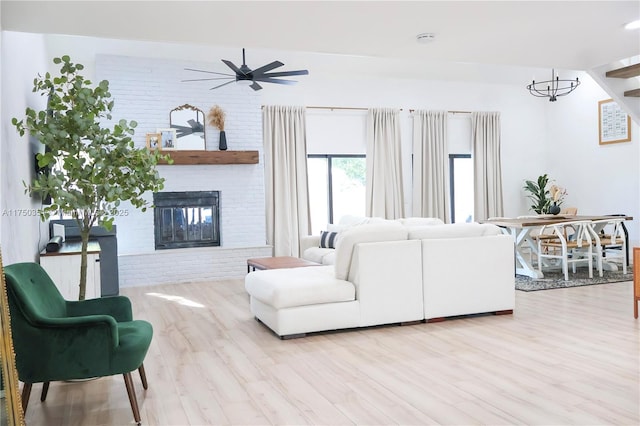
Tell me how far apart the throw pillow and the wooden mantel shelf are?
159 cm

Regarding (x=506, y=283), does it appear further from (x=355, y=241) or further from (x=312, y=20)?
(x=312, y=20)

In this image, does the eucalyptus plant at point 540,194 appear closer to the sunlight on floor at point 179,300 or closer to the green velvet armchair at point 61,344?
the sunlight on floor at point 179,300

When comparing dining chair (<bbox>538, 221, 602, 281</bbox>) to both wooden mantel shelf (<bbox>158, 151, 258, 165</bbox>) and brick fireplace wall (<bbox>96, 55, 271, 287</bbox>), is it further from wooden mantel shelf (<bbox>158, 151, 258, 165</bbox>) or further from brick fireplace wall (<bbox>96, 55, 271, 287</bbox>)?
wooden mantel shelf (<bbox>158, 151, 258, 165</bbox>)

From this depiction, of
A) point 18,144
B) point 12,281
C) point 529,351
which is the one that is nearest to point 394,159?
point 529,351

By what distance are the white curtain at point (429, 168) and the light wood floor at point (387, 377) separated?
182 inches

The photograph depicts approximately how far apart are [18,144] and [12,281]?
173 cm

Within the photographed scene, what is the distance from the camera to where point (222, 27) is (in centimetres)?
372

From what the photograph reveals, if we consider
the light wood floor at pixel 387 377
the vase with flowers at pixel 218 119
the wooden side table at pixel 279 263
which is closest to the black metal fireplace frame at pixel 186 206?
the vase with flowers at pixel 218 119

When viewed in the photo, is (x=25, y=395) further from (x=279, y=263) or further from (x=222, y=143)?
(x=222, y=143)

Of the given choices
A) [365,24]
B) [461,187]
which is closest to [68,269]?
[365,24]

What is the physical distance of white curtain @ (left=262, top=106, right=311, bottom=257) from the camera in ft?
28.5

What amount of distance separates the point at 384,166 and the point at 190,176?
10.7ft

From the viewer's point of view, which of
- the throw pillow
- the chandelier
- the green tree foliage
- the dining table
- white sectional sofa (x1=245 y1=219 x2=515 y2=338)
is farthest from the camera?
the green tree foliage

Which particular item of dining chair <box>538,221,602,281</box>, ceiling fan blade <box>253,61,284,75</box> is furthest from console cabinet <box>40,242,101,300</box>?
dining chair <box>538,221,602,281</box>
